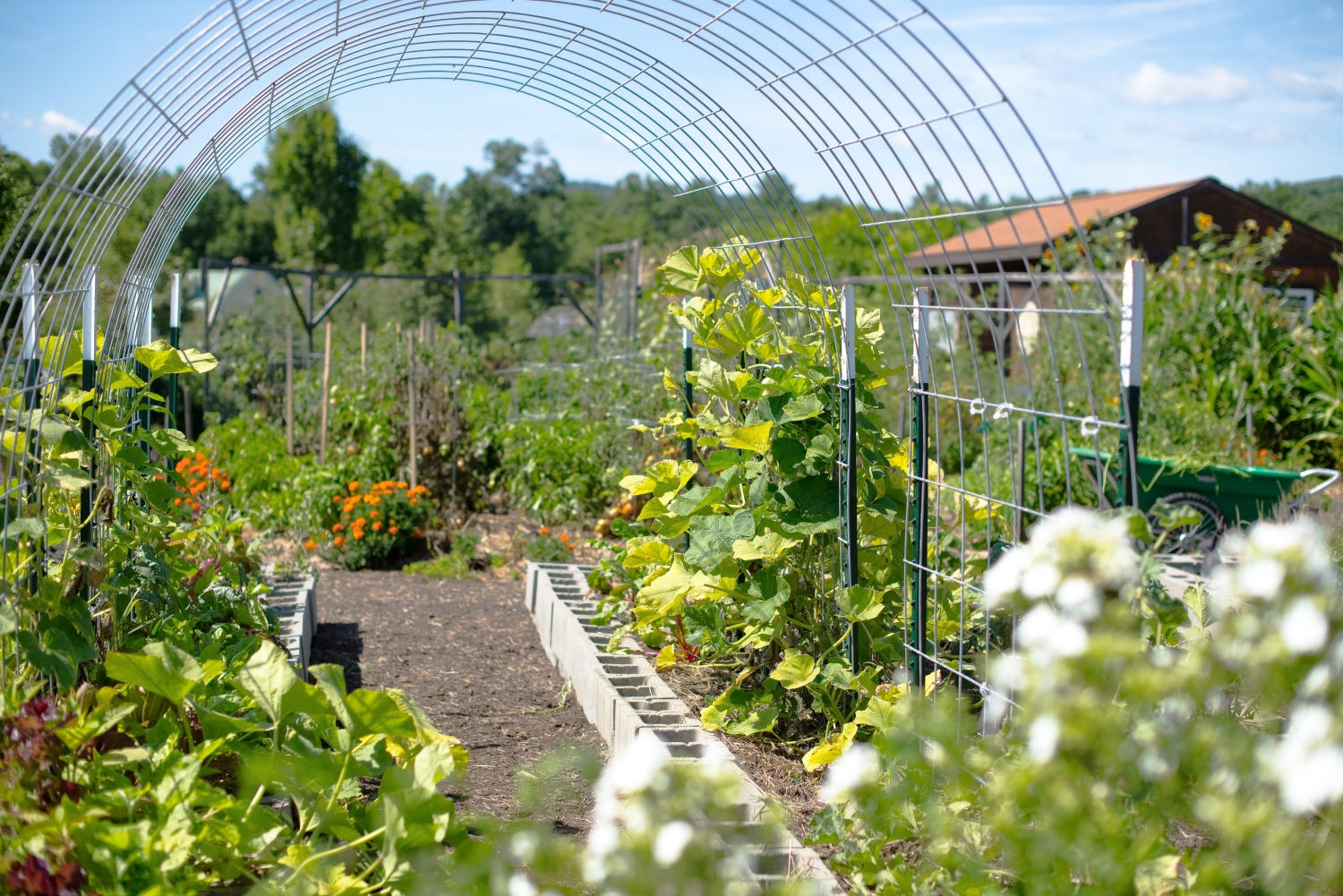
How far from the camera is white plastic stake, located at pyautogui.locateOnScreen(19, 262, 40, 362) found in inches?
89.5

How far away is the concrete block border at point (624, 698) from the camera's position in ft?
7.07

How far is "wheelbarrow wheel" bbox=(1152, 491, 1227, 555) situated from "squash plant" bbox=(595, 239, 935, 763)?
3512 millimetres

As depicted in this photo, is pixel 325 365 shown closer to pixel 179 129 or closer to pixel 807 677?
pixel 179 129

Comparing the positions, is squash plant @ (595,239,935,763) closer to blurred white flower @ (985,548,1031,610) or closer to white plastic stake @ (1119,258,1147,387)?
white plastic stake @ (1119,258,1147,387)

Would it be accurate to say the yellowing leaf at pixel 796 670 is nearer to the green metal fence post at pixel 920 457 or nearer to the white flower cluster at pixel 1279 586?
the green metal fence post at pixel 920 457

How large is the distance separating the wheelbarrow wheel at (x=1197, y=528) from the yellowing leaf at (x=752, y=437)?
392cm

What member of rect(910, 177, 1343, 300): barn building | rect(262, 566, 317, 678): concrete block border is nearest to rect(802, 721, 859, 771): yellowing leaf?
rect(262, 566, 317, 678): concrete block border

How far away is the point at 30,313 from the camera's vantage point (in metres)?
2.42

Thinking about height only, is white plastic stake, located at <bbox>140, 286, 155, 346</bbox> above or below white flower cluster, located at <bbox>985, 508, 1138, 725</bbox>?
above

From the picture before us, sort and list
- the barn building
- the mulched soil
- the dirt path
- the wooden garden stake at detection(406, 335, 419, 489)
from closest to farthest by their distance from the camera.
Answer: the mulched soil, the dirt path, the wooden garden stake at detection(406, 335, 419, 489), the barn building

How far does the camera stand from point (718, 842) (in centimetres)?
211

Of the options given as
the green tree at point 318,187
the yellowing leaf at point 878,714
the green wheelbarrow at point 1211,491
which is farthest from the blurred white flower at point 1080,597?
the green tree at point 318,187

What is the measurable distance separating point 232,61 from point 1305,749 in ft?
10.0

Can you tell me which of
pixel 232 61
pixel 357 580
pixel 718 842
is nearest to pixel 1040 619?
pixel 718 842
